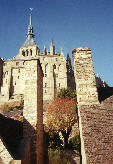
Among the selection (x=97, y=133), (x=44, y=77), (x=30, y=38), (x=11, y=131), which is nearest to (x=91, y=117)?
(x=97, y=133)

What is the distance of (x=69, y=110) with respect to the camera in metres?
20.0

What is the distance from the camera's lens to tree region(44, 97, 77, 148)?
17.4 m

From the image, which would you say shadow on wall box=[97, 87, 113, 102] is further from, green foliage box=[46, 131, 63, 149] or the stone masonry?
green foliage box=[46, 131, 63, 149]

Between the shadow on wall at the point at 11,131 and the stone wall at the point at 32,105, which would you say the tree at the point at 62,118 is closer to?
the shadow on wall at the point at 11,131

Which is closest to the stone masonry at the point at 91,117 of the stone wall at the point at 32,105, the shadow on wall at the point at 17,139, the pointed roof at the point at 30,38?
the shadow on wall at the point at 17,139

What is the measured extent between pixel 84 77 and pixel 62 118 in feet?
47.5

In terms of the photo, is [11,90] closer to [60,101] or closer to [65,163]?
[60,101]

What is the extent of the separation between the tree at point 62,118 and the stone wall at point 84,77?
12.4m

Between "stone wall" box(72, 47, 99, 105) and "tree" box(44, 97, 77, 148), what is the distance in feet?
40.7

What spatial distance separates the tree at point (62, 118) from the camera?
17406 millimetres

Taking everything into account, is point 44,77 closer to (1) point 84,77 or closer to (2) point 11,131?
(2) point 11,131

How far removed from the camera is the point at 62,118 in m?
18.9

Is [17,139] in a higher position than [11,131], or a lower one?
lower

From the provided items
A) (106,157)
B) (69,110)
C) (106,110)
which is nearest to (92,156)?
(106,157)
